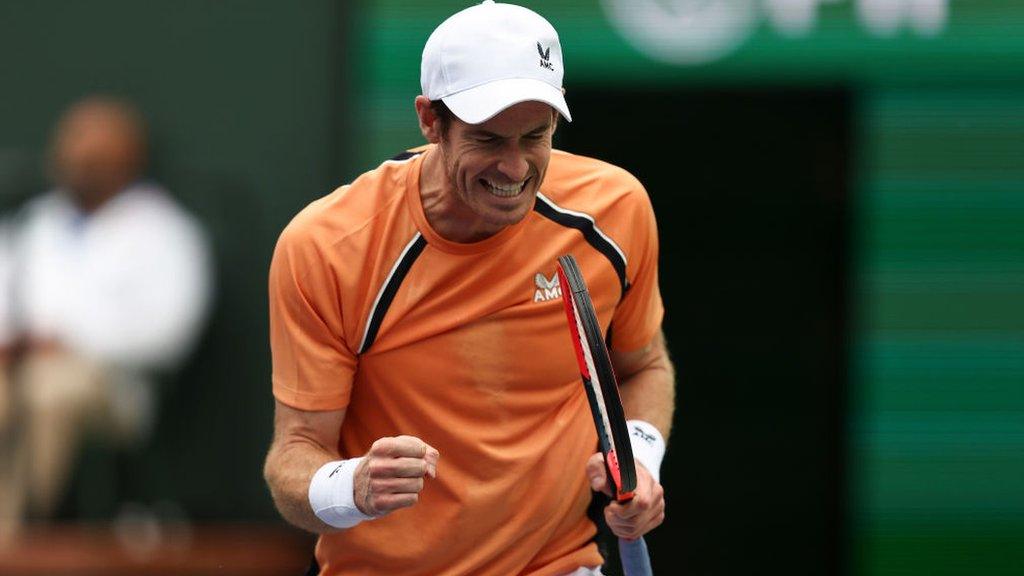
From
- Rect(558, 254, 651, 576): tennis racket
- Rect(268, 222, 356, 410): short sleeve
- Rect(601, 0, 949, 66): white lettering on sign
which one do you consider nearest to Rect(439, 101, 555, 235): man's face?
Rect(558, 254, 651, 576): tennis racket

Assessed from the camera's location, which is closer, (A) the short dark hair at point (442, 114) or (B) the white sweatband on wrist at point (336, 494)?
(B) the white sweatband on wrist at point (336, 494)

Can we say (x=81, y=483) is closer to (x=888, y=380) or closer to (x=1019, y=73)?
(x=888, y=380)

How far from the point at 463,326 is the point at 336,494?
0.49m

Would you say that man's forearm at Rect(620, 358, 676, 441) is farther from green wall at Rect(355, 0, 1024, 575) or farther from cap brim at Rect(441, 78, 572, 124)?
green wall at Rect(355, 0, 1024, 575)

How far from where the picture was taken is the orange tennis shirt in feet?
14.3

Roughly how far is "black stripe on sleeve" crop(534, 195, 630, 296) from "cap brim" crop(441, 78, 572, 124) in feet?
1.23

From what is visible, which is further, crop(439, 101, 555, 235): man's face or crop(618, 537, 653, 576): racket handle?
crop(618, 537, 653, 576): racket handle

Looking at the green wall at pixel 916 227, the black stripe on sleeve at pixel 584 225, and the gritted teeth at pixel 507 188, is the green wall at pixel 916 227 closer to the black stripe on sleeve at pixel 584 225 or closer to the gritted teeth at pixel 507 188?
the black stripe on sleeve at pixel 584 225

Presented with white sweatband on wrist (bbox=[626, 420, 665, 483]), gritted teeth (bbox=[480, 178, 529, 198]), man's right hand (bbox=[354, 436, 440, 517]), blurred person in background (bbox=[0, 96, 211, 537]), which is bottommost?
blurred person in background (bbox=[0, 96, 211, 537])

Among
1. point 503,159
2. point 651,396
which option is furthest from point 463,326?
point 651,396

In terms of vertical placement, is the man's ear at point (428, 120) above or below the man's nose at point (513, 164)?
above

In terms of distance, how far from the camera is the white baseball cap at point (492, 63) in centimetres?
411

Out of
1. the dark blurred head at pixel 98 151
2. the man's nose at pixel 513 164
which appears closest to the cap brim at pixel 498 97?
the man's nose at pixel 513 164

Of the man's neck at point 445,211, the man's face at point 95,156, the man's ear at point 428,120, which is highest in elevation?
the man's ear at point 428,120
